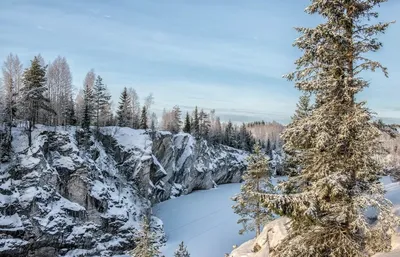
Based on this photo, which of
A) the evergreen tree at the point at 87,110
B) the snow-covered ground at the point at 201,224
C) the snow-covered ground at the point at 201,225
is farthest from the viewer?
the evergreen tree at the point at 87,110

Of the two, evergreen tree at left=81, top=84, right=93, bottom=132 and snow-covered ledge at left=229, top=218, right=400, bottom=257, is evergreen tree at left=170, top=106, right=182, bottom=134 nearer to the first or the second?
evergreen tree at left=81, top=84, right=93, bottom=132

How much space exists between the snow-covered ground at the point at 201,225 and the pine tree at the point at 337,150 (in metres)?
21.2

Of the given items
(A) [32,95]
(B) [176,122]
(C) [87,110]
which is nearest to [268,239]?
(A) [32,95]

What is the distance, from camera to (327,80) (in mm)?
7270

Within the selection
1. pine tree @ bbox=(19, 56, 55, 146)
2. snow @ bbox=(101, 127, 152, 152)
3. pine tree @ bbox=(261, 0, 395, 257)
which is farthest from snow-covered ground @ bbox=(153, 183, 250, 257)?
pine tree @ bbox=(261, 0, 395, 257)

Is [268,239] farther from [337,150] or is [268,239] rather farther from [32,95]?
[32,95]

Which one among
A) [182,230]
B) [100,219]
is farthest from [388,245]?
[182,230]

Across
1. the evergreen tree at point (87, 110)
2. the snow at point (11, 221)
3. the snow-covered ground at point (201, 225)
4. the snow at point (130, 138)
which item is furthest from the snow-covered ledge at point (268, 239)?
the snow at point (130, 138)

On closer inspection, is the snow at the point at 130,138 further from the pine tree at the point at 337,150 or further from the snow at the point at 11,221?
the pine tree at the point at 337,150

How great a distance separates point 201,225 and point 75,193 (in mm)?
18332

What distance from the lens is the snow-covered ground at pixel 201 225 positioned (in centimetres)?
3800

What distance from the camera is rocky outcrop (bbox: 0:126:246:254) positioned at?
33.2 meters

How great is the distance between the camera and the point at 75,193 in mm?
38656

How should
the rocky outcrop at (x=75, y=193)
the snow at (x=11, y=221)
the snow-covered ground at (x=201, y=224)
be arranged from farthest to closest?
the snow-covered ground at (x=201, y=224) < the rocky outcrop at (x=75, y=193) < the snow at (x=11, y=221)
